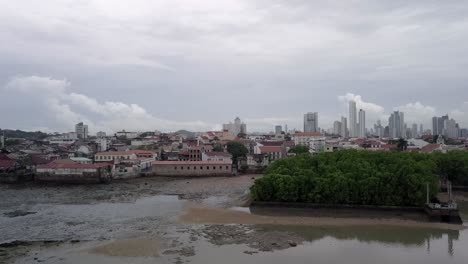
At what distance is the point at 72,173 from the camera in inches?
2173

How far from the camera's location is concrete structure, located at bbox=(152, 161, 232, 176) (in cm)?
6084

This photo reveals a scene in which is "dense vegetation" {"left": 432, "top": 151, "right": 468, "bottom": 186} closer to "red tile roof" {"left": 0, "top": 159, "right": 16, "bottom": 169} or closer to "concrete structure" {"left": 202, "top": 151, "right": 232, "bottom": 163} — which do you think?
"concrete structure" {"left": 202, "top": 151, "right": 232, "bottom": 163}

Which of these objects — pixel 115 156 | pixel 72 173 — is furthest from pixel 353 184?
pixel 115 156

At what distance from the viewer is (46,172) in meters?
55.8

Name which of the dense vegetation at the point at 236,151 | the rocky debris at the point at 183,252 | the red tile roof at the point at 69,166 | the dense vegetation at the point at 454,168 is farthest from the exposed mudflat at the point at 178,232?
the dense vegetation at the point at 236,151

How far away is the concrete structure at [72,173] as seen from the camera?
5462cm

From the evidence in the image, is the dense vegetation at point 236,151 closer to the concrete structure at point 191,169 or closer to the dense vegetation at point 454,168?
the concrete structure at point 191,169

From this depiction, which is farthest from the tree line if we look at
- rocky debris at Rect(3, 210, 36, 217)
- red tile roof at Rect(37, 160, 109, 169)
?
red tile roof at Rect(37, 160, 109, 169)

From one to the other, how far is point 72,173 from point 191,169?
15.6 m

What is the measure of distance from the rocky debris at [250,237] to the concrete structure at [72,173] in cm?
3099

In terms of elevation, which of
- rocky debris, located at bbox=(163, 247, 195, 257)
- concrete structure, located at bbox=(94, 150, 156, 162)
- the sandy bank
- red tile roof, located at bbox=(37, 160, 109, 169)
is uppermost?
concrete structure, located at bbox=(94, 150, 156, 162)

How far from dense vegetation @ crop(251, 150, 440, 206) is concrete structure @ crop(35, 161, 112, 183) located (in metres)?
27.8

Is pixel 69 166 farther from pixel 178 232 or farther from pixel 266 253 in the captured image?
pixel 266 253

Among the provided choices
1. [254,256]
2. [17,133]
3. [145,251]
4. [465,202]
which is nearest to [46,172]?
[145,251]
